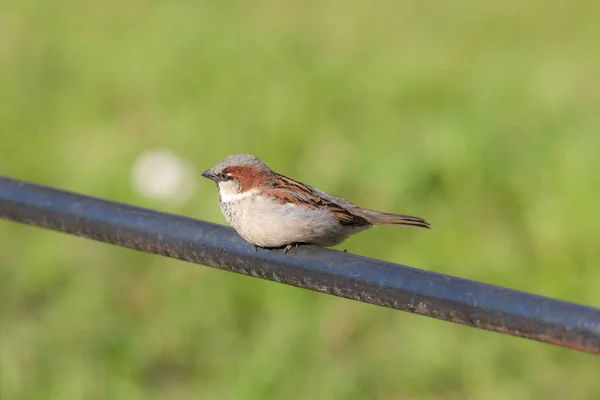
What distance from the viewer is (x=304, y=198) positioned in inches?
123

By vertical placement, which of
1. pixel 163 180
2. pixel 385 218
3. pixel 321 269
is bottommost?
pixel 163 180

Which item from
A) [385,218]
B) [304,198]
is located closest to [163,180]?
[385,218]

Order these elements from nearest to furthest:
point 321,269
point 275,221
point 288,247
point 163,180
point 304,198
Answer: point 321,269, point 288,247, point 275,221, point 304,198, point 163,180

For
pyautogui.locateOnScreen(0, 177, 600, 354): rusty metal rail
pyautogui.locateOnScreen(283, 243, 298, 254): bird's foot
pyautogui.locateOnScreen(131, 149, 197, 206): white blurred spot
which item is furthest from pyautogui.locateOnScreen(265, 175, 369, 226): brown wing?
pyautogui.locateOnScreen(131, 149, 197, 206): white blurred spot

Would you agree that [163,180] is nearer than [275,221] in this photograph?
No

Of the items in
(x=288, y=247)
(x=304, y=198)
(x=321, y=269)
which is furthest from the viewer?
(x=304, y=198)

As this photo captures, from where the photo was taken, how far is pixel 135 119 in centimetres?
590

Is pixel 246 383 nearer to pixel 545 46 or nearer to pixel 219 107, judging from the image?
pixel 219 107

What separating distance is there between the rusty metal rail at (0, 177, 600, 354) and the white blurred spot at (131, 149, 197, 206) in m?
2.13

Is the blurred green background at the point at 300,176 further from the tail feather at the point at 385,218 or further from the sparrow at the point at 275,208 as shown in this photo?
the sparrow at the point at 275,208

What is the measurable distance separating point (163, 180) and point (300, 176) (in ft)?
2.19

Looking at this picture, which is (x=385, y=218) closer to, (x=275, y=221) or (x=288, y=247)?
(x=275, y=221)

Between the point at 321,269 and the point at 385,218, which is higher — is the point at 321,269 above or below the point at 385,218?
above

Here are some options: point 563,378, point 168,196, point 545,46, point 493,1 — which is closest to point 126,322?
point 168,196
